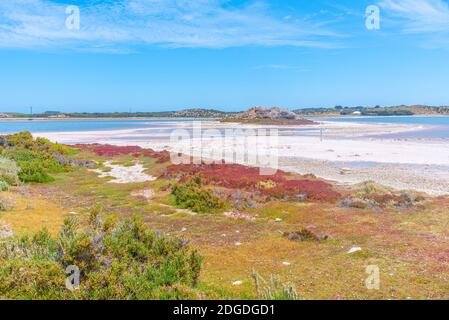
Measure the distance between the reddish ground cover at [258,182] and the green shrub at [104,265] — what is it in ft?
35.4

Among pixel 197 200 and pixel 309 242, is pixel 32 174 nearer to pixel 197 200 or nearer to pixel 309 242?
pixel 197 200

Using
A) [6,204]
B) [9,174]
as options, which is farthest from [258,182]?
[9,174]

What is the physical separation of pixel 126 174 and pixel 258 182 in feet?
36.4

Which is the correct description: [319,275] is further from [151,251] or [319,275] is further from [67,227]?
[67,227]

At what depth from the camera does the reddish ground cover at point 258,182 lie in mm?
19109

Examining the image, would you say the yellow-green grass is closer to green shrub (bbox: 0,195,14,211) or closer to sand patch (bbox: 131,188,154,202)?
sand patch (bbox: 131,188,154,202)

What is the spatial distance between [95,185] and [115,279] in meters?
17.2

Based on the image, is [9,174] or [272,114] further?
[272,114]

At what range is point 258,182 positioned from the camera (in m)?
21.4

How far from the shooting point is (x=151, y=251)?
853 centimetres

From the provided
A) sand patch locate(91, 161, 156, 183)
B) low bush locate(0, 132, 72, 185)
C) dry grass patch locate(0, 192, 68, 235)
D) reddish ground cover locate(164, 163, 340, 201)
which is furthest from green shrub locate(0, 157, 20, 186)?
reddish ground cover locate(164, 163, 340, 201)

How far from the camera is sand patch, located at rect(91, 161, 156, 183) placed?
25638 millimetres
